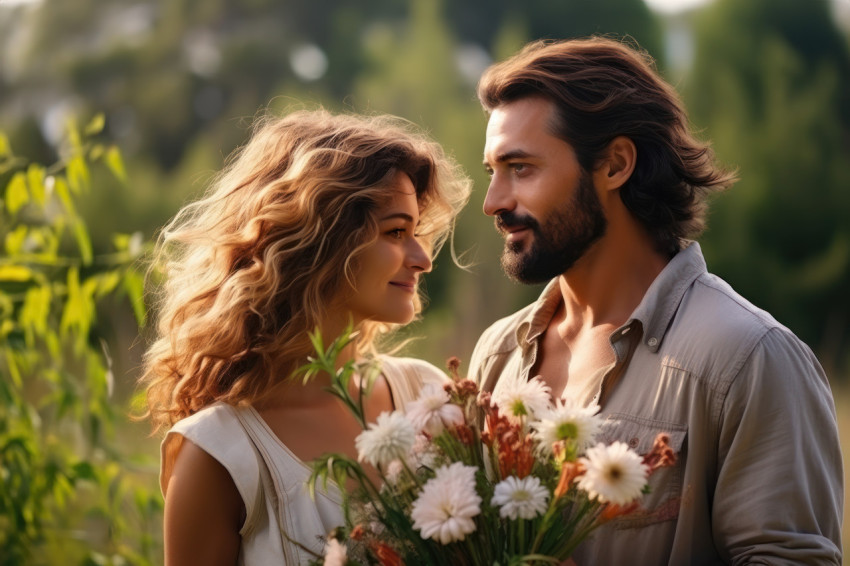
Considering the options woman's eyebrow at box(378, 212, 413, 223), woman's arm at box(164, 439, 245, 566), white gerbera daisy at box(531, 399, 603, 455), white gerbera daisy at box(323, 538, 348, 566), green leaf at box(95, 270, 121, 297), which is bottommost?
woman's arm at box(164, 439, 245, 566)

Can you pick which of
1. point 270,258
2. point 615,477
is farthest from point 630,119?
point 615,477

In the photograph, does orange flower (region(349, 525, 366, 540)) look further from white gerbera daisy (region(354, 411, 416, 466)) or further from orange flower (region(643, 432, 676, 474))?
orange flower (region(643, 432, 676, 474))

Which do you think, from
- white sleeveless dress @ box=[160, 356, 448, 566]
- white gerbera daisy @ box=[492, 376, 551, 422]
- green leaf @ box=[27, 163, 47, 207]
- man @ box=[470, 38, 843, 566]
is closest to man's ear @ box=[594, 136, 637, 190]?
man @ box=[470, 38, 843, 566]

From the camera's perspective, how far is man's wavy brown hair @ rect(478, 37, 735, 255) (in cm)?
269

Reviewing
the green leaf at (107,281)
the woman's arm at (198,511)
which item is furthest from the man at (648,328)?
the green leaf at (107,281)

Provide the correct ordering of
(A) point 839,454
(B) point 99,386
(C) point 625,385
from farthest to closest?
1. (B) point 99,386
2. (C) point 625,385
3. (A) point 839,454

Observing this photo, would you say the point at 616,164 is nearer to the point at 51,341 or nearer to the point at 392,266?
the point at 392,266

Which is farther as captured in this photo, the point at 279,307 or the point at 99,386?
the point at 99,386

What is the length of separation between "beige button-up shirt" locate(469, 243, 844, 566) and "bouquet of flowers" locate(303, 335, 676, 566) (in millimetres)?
295

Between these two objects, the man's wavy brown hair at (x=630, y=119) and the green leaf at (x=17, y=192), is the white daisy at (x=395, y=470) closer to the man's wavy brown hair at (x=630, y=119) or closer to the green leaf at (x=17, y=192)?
the man's wavy brown hair at (x=630, y=119)

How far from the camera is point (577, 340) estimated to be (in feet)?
9.02

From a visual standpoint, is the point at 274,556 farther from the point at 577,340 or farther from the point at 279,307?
the point at 577,340

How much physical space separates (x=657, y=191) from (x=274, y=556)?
53.6 inches

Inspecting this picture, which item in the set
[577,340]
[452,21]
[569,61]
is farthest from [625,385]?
[452,21]
